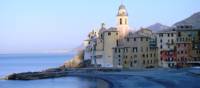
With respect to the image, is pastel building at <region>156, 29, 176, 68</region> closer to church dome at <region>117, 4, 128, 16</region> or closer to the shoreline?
the shoreline

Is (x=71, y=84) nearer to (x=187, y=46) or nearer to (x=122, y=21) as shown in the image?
(x=187, y=46)

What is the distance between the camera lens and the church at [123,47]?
115m

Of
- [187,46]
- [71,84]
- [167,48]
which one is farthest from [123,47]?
[71,84]

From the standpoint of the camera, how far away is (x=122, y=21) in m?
121

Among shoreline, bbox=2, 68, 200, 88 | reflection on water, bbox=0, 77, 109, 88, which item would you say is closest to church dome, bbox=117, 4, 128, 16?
shoreline, bbox=2, 68, 200, 88

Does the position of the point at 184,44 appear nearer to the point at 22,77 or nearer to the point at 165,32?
the point at 165,32

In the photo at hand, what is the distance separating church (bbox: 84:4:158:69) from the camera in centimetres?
11519

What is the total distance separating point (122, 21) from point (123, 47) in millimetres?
7082

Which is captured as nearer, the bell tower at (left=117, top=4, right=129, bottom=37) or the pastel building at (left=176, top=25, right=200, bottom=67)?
the pastel building at (left=176, top=25, right=200, bottom=67)

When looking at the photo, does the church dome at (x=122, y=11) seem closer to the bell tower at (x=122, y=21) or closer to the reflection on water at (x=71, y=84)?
the bell tower at (x=122, y=21)

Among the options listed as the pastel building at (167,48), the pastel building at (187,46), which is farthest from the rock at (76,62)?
the pastel building at (187,46)

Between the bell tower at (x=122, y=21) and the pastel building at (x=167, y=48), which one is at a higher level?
the bell tower at (x=122, y=21)

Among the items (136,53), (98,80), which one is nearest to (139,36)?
(136,53)

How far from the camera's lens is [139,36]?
115062 mm
